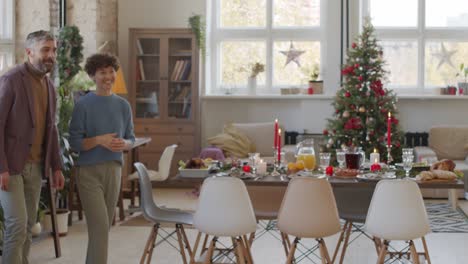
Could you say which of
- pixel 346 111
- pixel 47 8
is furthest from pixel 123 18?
pixel 346 111

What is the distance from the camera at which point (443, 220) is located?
742cm

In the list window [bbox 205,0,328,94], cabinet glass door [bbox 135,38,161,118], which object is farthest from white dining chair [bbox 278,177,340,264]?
window [bbox 205,0,328,94]

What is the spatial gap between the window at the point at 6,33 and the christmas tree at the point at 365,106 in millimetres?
3965

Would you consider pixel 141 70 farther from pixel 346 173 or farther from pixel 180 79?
pixel 346 173

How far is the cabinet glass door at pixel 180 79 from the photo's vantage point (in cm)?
968

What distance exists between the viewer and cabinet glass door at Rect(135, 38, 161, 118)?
381 inches

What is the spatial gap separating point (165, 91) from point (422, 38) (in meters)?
3.60

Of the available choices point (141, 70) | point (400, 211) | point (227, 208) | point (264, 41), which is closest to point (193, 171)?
point (227, 208)

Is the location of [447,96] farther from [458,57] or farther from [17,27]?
[17,27]

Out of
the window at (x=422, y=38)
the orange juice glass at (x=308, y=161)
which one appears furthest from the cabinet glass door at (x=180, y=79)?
the orange juice glass at (x=308, y=161)

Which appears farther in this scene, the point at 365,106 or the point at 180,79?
the point at 180,79

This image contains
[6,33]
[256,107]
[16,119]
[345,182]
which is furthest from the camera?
[256,107]

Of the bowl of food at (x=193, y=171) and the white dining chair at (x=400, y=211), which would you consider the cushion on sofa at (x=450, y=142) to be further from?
the white dining chair at (x=400, y=211)

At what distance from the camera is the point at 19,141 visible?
417 centimetres
